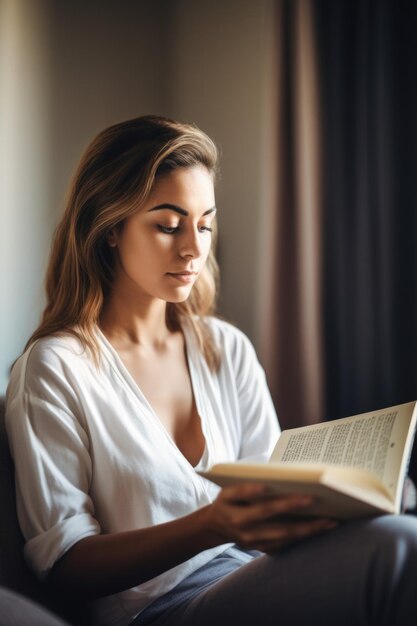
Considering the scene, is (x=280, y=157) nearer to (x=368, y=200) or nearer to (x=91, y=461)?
(x=368, y=200)

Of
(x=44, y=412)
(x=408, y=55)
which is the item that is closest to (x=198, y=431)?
(x=44, y=412)

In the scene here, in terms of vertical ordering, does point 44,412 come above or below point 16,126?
below

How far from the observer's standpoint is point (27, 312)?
2.07m

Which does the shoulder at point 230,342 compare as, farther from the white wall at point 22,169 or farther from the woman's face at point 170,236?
the white wall at point 22,169

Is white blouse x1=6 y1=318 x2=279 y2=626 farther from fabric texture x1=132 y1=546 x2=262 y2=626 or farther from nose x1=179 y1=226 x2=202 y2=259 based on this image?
nose x1=179 y1=226 x2=202 y2=259

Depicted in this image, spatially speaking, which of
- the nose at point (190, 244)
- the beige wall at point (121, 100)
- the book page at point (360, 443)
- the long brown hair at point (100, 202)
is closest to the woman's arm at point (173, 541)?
the book page at point (360, 443)

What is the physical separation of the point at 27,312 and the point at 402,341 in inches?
39.0

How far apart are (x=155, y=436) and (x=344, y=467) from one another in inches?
18.6


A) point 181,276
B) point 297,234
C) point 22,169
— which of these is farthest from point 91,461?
point 297,234

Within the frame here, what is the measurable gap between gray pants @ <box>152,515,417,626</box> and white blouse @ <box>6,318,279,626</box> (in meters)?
0.23

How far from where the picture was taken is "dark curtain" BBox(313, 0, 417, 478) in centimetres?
206

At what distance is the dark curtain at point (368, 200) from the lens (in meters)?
2.06

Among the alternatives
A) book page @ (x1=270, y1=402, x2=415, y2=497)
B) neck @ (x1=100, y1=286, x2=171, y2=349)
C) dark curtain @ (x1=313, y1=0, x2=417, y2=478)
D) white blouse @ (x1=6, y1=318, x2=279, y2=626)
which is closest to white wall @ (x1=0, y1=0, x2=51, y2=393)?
neck @ (x1=100, y1=286, x2=171, y2=349)

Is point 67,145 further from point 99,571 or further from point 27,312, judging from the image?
point 99,571
